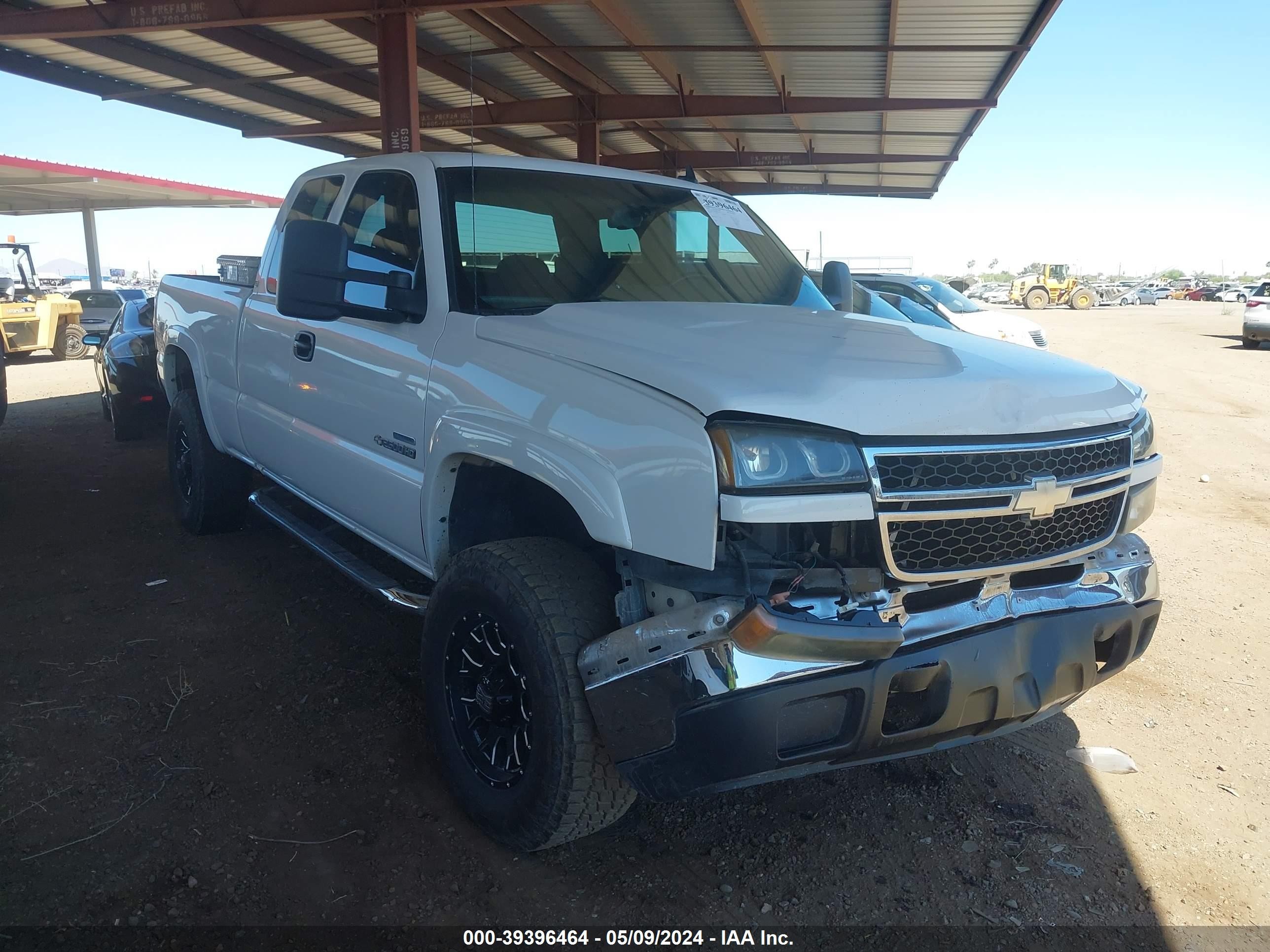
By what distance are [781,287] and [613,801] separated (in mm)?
2072

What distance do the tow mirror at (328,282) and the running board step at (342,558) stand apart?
3.05 ft

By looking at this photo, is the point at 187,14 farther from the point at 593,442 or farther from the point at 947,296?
the point at 947,296

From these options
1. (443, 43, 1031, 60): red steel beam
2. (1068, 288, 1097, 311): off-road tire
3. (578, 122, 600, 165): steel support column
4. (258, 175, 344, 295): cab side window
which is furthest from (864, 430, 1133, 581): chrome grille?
(1068, 288, 1097, 311): off-road tire

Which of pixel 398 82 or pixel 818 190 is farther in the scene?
pixel 818 190

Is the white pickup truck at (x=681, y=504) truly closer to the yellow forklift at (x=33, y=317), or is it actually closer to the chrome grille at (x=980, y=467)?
the chrome grille at (x=980, y=467)

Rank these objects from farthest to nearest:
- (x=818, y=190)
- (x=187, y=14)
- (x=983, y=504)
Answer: (x=818, y=190), (x=187, y=14), (x=983, y=504)

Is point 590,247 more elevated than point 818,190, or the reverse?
point 818,190

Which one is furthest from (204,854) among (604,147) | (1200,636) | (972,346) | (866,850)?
(604,147)

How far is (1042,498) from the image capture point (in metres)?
2.18

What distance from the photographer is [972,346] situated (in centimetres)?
267

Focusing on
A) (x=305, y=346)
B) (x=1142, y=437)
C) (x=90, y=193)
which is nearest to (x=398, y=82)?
(x=305, y=346)

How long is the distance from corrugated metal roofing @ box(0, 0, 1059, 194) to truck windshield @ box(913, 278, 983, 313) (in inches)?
92.0

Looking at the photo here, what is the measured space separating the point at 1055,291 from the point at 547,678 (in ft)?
162

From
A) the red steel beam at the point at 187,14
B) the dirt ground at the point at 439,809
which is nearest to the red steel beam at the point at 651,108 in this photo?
the red steel beam at the point at 187,14
